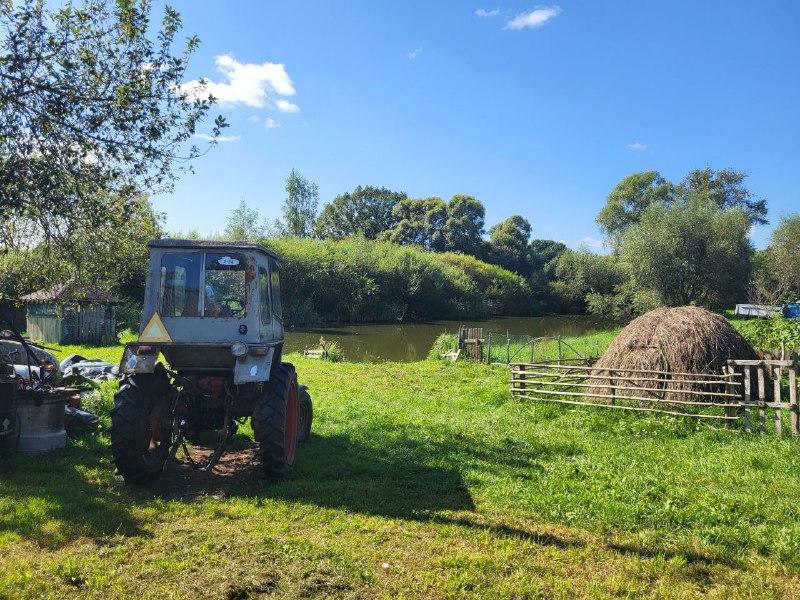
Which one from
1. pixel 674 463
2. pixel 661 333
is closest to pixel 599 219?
pixel 661 333

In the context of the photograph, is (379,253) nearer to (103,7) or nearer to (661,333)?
(661,333)

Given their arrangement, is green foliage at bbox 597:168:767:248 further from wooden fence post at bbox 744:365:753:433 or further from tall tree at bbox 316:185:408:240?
wooden fence post at bbox 744:365:753:433

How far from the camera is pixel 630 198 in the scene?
69.1 metres

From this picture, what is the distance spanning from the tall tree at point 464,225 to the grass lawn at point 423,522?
6783 cm

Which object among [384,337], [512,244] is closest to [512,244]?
[512,244]

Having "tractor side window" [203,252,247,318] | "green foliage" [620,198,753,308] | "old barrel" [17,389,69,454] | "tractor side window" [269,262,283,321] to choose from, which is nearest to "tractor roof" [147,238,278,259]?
"tractor side window" [203,252,247,318]

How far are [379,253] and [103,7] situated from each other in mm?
46513

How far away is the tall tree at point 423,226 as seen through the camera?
77.0m

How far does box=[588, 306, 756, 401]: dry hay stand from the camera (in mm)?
12477

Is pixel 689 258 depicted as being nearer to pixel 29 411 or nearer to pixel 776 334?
pixel 776 334

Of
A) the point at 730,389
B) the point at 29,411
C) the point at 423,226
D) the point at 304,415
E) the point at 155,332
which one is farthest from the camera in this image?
the point at 423,226

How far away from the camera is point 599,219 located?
7100cm

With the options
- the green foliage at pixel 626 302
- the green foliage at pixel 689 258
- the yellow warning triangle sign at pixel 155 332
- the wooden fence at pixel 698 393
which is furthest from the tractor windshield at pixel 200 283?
the green foliage at pixel 689 258

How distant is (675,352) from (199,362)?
10.3 meters
